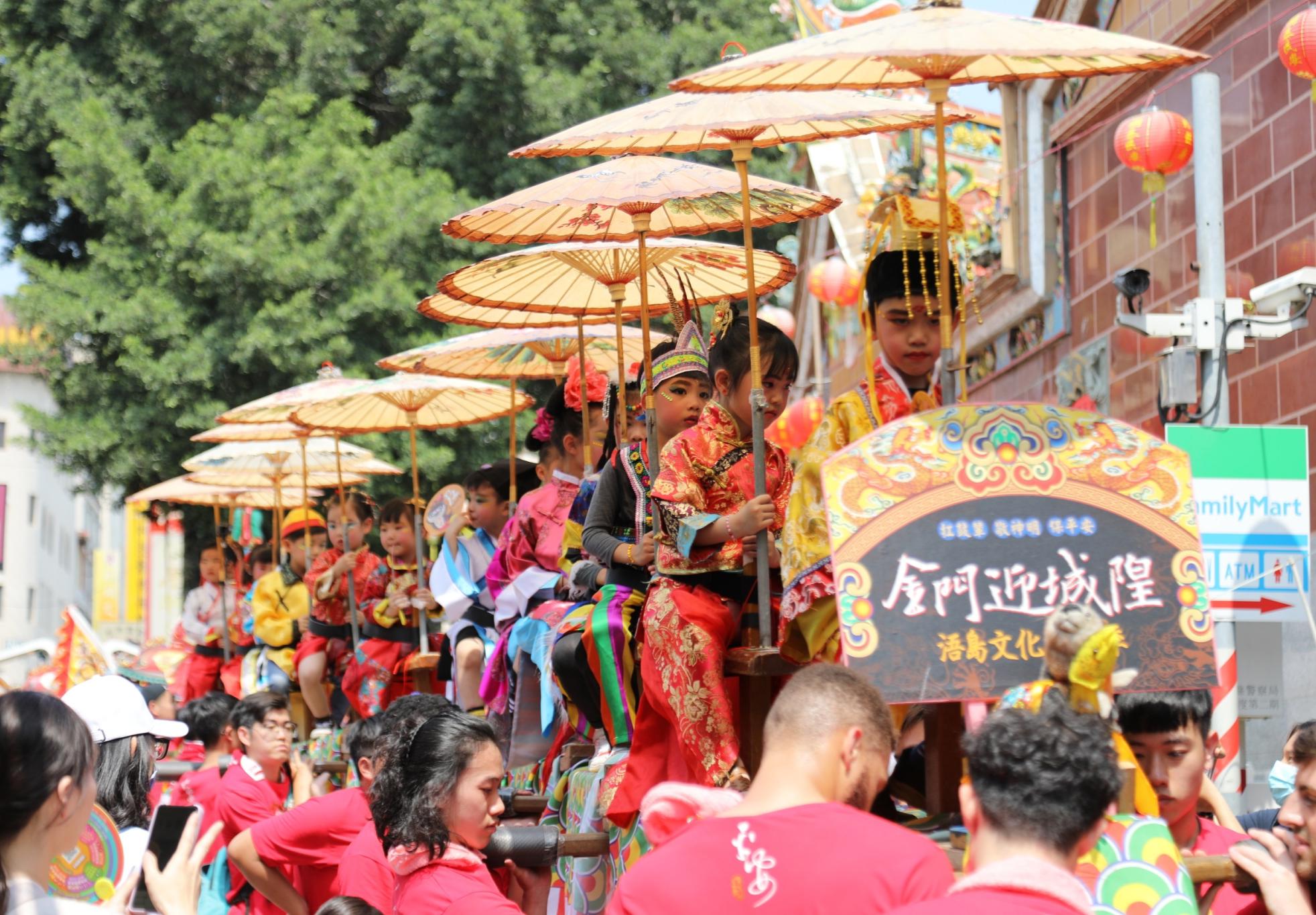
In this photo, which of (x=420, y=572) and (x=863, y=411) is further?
(x=420, y=572)

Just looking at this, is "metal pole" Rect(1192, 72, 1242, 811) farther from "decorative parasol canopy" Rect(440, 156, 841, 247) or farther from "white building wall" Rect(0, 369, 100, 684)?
"white building wall" Rect(0, 369, 100, 684)

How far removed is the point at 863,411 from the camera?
457 cm

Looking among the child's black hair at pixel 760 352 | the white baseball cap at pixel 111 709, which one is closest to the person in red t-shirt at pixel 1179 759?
the child's black hair at pixel 760 352

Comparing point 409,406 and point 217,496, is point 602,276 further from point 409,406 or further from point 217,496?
point 217,496

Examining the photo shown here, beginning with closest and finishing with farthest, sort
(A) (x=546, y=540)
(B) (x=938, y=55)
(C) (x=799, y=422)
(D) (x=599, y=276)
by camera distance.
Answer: (B) (x=938, y=55)
(D) (x=599, y=276)
(A) (x=546, y=540)
(C) (x=799, y=422)

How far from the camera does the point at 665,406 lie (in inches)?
228

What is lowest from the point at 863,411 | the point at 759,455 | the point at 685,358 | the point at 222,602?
the point at 222,602

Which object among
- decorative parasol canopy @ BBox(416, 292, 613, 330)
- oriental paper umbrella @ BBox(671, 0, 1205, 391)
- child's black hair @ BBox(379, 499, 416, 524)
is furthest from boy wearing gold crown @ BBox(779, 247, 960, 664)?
child's black hair @ BBox(379, 499, 416, 524)

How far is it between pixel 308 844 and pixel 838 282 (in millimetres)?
8565

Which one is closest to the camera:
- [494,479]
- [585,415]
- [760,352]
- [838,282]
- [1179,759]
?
[1179,759]

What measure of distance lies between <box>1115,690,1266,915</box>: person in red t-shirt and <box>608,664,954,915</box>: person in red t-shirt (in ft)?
2.91

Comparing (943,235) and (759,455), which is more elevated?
(943,235)

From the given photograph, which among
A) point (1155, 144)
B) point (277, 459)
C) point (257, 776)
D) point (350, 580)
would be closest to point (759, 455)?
point (257, 776)

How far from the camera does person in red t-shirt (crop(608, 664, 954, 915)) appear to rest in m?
2.72
